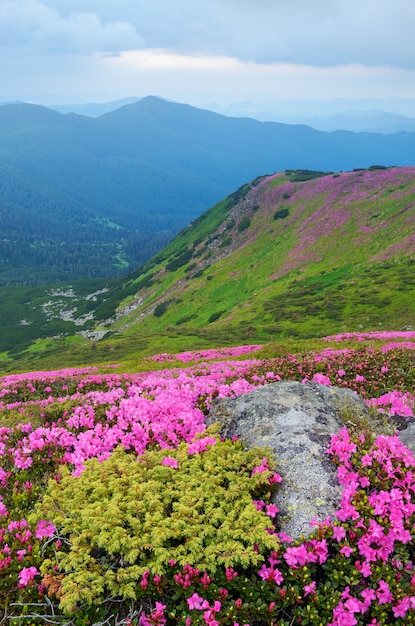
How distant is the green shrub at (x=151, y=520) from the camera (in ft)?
18.3

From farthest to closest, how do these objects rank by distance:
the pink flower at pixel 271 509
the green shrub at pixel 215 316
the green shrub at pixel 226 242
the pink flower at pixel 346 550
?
the green shrub at pixel 226 242
the green shrub at pixel 215 316
the pink flower at pixel 271 509
the pink flower at pixel 346 550

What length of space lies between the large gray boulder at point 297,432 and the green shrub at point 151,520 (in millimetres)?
552

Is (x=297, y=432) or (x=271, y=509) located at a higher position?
(x=297, y=432)

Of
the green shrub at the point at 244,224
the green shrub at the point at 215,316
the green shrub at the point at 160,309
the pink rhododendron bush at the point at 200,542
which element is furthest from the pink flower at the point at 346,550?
the green shrub at the point at 244,224

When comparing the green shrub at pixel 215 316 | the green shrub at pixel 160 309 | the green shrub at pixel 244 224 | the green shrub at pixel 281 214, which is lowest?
the green shrub at pixel 160 309

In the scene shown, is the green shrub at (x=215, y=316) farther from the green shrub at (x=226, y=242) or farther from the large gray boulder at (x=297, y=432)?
the large gray boulder at (x=297, y=432)

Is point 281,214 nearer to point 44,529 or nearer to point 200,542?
point 44,529

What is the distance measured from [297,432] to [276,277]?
281ft

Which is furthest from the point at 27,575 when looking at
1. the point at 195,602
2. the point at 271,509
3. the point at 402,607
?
the point at 402,607

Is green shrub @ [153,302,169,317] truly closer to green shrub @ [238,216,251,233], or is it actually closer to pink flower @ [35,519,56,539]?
green shrub @ [238,216,251,233]

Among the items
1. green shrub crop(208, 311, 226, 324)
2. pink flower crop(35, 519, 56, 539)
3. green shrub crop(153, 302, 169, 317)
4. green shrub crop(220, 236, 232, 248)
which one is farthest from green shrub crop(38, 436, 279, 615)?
green shrub crop(220, 236, 232, 248)

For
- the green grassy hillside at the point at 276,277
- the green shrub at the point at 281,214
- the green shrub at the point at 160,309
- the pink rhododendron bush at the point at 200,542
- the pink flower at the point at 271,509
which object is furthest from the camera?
the green shrub at the point at 281,214

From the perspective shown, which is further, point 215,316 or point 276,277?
point 276,277

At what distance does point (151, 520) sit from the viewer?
616 cm
